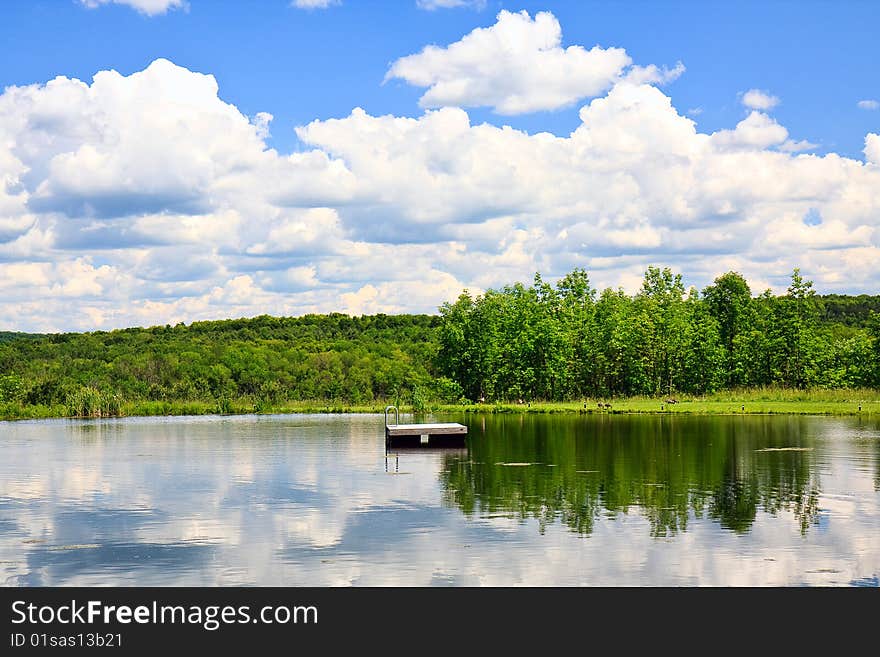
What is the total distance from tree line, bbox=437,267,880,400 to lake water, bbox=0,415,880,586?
149 ft

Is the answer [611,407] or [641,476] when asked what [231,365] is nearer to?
[611,407]

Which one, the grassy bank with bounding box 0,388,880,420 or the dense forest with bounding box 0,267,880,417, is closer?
the grassy bank with bounding box 0,388,880,420

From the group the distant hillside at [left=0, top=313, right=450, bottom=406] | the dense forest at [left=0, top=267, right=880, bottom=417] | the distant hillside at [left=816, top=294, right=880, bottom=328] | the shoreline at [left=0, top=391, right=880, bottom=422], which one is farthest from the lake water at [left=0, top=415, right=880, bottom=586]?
the distant hillside at [left=816, top=294, right=880, bottom=328]

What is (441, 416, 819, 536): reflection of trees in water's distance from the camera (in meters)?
25.0

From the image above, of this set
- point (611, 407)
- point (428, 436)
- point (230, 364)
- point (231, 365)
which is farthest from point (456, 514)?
point (230, 364)

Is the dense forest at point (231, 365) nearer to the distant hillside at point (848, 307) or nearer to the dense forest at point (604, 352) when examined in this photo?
the dense forest at point (604, 352)

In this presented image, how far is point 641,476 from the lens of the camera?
32.3 metres

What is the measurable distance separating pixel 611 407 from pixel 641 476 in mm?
46955

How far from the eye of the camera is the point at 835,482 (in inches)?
1182

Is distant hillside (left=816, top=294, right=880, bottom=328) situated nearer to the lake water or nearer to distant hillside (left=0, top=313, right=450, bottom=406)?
distant hillside (left=0, top=313, right=450, bottom=406)

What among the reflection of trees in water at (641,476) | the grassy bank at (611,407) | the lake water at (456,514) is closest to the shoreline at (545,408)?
the grassy bank at (611,407)
